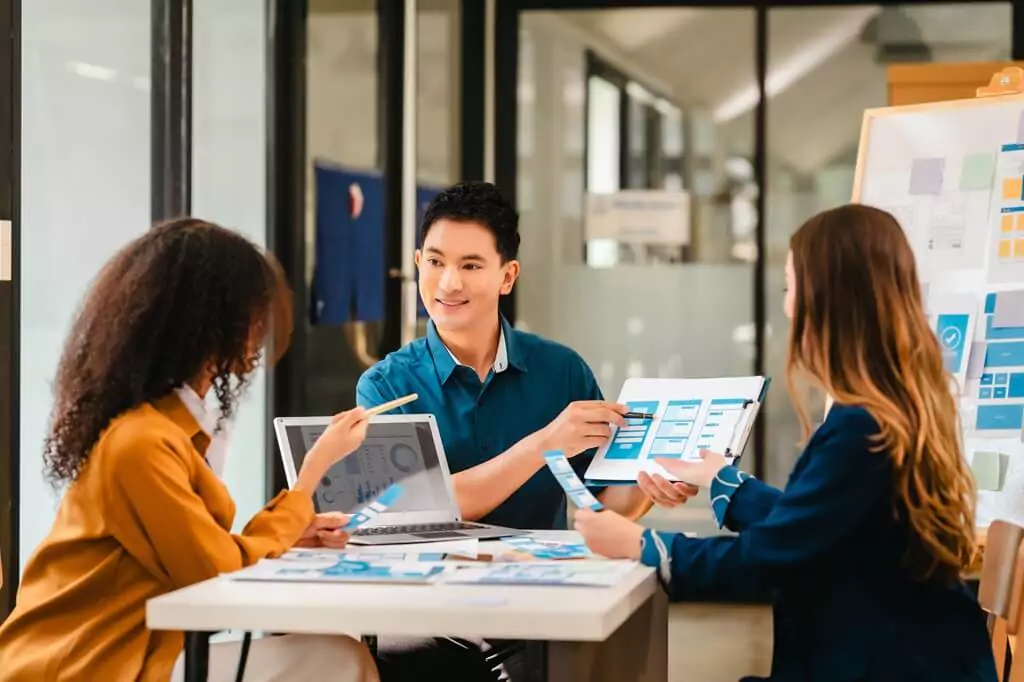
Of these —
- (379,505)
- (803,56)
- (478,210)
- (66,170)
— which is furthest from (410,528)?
(803,56)

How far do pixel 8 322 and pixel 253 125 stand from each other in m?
1.80

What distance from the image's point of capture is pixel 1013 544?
246 centimetres

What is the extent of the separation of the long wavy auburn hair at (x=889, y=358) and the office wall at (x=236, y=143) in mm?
2559

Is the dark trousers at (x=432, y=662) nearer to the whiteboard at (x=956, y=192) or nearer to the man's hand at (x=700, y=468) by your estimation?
the man's hand at (x=700, y=468)

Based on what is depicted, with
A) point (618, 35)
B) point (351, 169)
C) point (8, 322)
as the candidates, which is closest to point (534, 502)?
point (8, 322)

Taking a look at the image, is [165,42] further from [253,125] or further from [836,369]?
[836,369]

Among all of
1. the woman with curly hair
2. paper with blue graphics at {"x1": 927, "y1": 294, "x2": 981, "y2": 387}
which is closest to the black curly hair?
the woman with curly hair

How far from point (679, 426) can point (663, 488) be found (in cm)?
14

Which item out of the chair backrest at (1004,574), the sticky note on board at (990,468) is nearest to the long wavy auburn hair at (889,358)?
the chair backrest at (1004,574)

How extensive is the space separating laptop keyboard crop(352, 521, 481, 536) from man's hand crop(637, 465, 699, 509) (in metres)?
0.37

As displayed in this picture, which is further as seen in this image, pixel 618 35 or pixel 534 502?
pixel 618 35

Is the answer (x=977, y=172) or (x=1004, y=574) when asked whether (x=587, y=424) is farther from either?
(x=977, y=172)

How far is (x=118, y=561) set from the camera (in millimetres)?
2143

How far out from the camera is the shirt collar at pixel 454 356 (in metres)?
3.09
